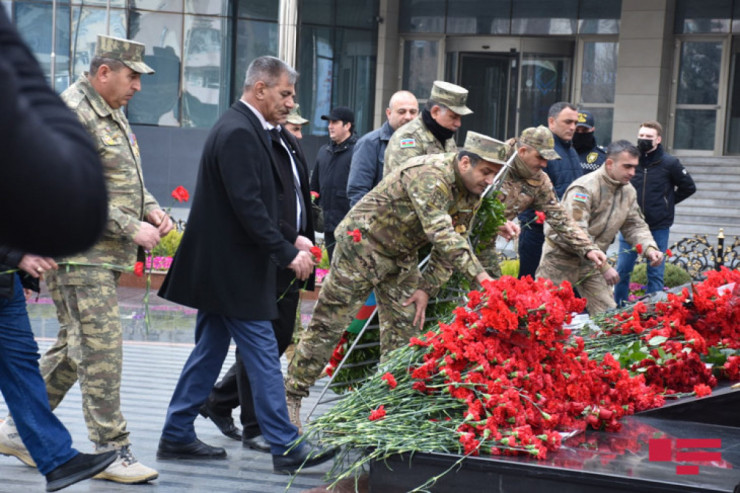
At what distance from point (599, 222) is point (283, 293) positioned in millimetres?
3719

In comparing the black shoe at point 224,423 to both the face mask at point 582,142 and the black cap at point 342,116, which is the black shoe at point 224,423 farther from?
the face mask at point 582,142

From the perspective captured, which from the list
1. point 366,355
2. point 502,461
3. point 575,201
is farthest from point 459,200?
point 575,201

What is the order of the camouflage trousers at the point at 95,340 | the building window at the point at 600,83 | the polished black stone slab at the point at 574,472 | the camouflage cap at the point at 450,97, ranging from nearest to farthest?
the polished black stone slab at the point at 574,472 < the camouflage trousers at the point at 95,340 < the camouflage cap at the point at 450,97 < the building window at the point at 600,83

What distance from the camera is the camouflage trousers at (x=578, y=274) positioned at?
323 inches

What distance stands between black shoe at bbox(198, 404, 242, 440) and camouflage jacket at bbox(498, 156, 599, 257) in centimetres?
252

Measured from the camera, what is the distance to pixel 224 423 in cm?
616

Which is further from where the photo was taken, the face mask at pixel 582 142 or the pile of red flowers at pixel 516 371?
the face mask at pixel 582 142

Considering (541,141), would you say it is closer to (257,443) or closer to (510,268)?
(257,443)

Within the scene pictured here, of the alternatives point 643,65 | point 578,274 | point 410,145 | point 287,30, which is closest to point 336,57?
point 287,30

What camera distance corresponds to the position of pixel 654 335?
5.61 m

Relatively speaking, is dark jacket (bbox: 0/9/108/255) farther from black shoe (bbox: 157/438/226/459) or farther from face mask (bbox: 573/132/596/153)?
face mask (bbox: 573/132/596/153)

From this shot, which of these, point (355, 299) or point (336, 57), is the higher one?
point (336, 57)

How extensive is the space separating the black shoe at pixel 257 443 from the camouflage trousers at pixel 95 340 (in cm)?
97

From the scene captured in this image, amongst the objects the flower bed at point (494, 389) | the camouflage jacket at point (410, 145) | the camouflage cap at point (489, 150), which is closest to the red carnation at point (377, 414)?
the flower bed at point (494, 389)
